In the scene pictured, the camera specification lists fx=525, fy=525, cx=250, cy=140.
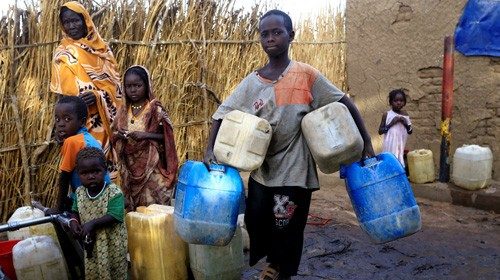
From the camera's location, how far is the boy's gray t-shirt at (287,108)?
2.76 meters

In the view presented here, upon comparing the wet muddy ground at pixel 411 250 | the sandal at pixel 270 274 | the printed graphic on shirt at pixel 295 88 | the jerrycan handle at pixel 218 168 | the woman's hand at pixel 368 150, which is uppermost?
the printed graphic on shirt at pixel 295 88

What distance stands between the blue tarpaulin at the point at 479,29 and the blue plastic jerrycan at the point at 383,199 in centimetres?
400

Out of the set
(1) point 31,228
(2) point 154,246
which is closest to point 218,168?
(2) point 154,246

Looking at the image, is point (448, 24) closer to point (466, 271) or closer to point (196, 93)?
point (196, 93)

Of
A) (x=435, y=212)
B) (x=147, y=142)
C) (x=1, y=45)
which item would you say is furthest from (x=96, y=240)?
(x=435, y=212)

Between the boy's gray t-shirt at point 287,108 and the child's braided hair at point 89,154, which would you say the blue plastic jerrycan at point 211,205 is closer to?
the boy's gray t-shirt at point 287,108

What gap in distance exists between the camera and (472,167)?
5836mm

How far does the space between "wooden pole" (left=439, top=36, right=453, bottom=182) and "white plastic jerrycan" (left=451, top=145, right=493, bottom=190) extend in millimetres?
144

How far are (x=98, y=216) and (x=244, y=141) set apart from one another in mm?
947

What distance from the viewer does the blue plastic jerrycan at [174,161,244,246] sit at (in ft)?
8.57

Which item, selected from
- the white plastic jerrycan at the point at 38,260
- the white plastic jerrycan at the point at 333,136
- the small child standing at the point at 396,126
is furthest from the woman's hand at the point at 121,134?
the small child standing at the point at 396,126

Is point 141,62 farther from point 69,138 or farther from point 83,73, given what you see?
point 69,138

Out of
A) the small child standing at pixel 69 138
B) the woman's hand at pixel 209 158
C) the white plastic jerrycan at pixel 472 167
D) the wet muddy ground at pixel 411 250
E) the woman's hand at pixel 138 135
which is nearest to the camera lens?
the woman's hand at pixel 209 158

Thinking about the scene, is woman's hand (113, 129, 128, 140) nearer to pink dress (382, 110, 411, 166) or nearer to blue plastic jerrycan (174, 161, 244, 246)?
blue plastic jerrycan (174, 161, 244, 246)
